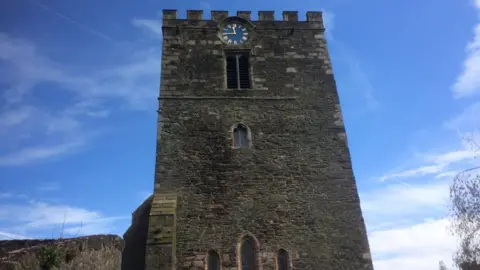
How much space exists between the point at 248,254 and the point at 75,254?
719 centimetres

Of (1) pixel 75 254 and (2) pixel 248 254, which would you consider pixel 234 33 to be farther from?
(1) pixel 75 254

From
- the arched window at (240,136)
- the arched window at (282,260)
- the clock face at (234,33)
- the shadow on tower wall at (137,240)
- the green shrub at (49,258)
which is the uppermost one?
the clock face at (234,33)

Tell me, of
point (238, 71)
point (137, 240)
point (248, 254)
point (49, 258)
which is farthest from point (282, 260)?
point (49, 258)

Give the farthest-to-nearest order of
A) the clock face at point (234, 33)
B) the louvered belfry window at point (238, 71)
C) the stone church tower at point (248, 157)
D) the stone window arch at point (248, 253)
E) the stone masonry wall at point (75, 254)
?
the clock face at point (234, 33)
the louvered belfry window at point (238, 71)
the stone church tower at point (248, 157)
the stone window arch at point (248, 253)
the stone masonry wall at point (75, 254)

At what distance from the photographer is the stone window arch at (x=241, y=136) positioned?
43.3 ft

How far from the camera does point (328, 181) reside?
1264cm

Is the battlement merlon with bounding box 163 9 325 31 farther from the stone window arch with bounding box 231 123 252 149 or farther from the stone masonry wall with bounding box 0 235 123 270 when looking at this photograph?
the stone masonry wall with bounding box 0 235 123 270

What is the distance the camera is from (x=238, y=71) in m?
15.0

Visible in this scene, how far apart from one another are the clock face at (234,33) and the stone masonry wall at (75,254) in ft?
35.9

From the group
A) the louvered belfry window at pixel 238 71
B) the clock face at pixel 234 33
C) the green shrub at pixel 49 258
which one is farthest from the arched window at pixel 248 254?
the clock face at pixel 234 33

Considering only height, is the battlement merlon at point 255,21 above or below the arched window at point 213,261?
above

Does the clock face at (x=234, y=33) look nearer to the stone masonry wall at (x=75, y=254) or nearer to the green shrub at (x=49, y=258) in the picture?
the stone masonry wall at (x=75, y=254)

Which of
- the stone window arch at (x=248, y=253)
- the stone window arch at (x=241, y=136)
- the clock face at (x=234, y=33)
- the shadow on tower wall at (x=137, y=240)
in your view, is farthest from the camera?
the clock face at (x=234, y=33)

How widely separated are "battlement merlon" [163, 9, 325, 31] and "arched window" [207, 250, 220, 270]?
349 inches
